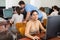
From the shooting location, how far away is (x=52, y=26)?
2111 millimetres

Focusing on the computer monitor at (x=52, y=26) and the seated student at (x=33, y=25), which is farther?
the seated student at (x=33, y=25)

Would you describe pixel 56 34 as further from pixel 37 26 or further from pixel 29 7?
pixel 29 7

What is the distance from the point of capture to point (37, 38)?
2346 millimetres

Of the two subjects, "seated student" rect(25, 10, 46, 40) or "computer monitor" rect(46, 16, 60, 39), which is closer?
"computer monitor" rect(46, 16, 60, 39)

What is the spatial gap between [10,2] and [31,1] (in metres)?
1.06

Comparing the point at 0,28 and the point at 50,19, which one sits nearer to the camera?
the point at 50,19

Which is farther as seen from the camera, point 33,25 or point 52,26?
point 33,25

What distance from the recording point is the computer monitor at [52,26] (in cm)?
206

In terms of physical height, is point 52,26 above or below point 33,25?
above

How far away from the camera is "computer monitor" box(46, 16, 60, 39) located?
81.2 inches

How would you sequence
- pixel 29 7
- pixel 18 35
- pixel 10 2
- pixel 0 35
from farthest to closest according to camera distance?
pixel 10 2
pixel 29 7
pixel 0 35
pixel 18 35

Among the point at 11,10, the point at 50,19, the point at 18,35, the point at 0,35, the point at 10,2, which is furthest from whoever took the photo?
the point at 10,2

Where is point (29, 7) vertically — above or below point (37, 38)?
above

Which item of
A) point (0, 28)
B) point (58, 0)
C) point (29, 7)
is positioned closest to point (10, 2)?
point (58, 0)
